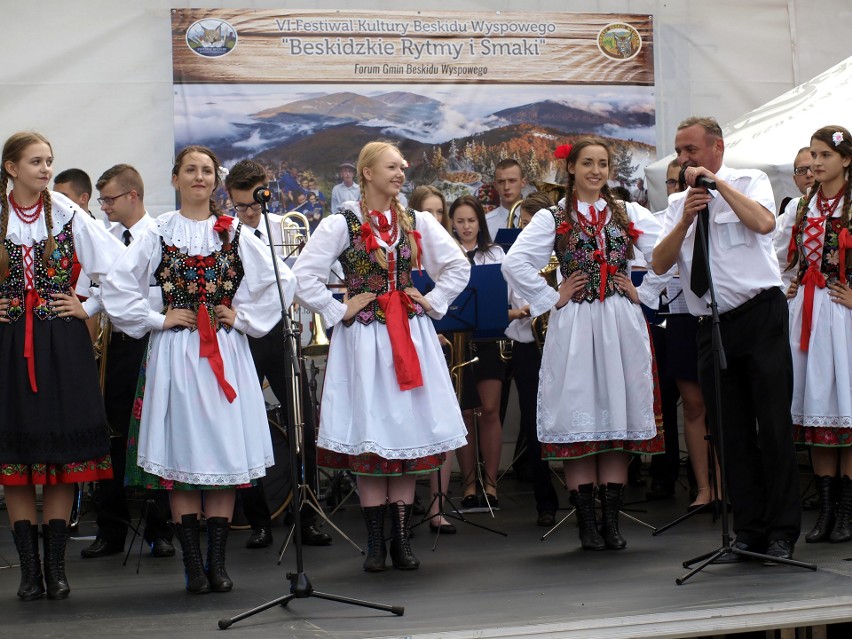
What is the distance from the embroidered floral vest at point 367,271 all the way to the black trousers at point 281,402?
909 mm

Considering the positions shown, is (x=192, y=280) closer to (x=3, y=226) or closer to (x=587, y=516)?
(x=3, y=226)

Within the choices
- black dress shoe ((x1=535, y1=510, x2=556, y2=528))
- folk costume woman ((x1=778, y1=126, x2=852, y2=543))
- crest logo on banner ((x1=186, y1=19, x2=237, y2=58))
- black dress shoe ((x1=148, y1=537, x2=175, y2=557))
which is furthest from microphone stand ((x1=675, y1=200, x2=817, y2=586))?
crest logo on banner ((x1=186, y1=19, x2=237, y2=58))

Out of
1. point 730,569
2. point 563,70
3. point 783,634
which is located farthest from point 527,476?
point 783,634

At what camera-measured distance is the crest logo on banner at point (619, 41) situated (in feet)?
27.6

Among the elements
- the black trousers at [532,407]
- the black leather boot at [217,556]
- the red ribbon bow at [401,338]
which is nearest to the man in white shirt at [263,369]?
the red ribbon bow at [401,338]

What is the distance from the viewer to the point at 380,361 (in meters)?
5.16

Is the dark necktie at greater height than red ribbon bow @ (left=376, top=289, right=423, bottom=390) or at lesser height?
greater

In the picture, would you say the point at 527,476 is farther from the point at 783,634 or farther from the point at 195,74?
the point at 783,634

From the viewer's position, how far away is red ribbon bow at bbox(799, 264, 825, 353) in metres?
5.63

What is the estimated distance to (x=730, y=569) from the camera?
4.82 meters

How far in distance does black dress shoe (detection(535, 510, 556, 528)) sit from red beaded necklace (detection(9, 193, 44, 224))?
313 centimetres

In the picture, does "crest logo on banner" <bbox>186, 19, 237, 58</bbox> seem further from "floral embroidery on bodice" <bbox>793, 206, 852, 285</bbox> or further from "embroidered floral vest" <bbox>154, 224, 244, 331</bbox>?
"floral embroidery on bodice" <bbox>793, 206, 852, 285</bbox>

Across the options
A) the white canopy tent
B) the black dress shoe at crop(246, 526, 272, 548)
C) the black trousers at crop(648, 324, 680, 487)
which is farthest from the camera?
the white canopy tent

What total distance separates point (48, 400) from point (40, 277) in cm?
50
